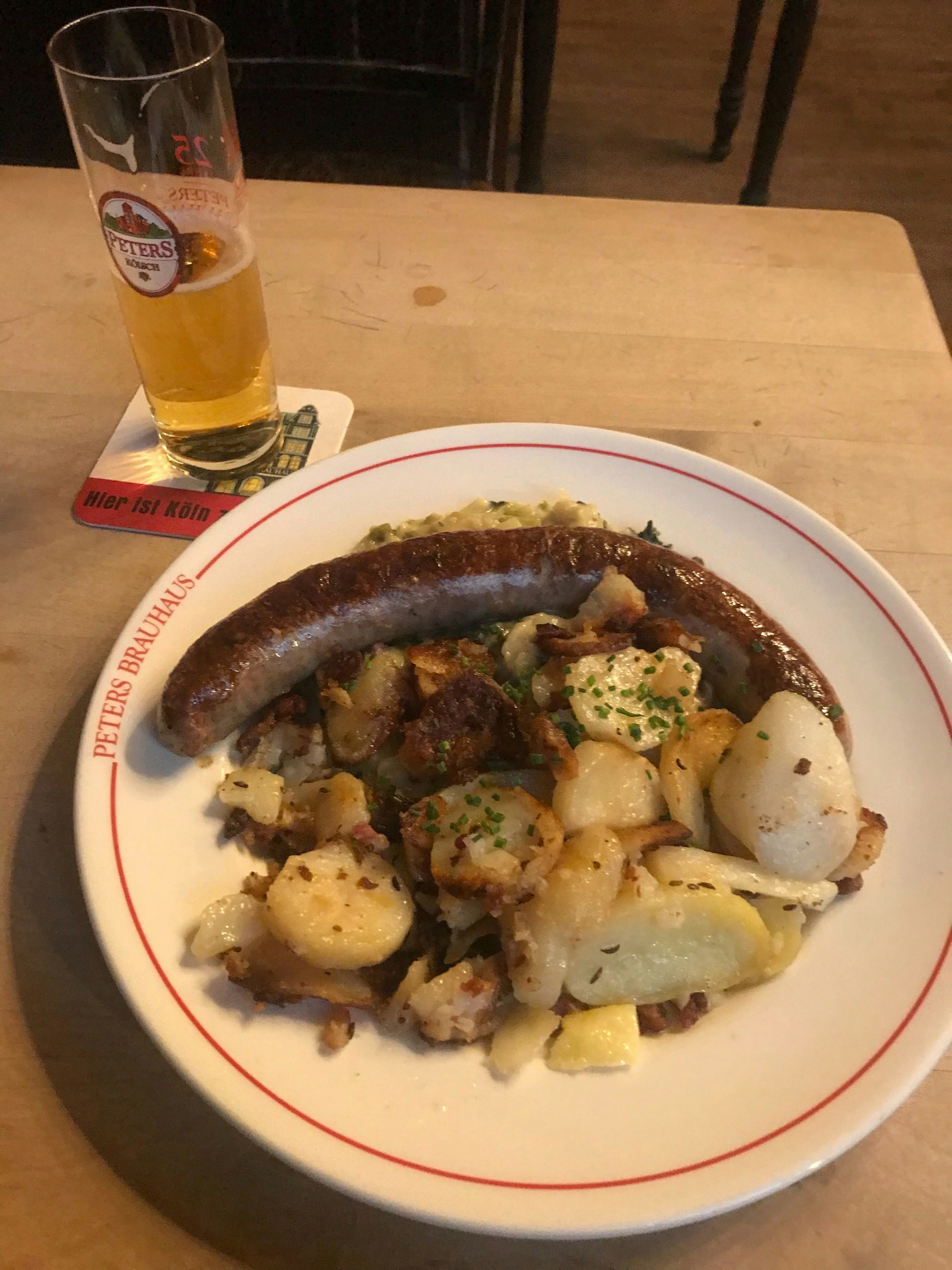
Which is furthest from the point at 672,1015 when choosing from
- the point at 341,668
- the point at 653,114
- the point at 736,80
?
the point at 653,114

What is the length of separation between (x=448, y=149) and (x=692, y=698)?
3862mm

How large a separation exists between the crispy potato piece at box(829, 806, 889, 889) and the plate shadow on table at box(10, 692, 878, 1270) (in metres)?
0.36

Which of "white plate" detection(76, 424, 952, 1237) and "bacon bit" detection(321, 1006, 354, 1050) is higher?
"white plate" detection(76, 424, 952, 1237)

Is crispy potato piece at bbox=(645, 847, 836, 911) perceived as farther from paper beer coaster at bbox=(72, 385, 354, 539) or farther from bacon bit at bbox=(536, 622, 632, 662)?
paper beer coaster at bbox=(72, 385, 354, 539)

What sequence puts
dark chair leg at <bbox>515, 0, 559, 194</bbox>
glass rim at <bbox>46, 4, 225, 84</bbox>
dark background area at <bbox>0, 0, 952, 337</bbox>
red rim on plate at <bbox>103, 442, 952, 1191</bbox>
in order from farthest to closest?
1. dark background area at <bbox>0, 0, 952, 337</bbox>
2. dark chair leg at <bbox>515, 0, 559, 194</bbox>
3. glass rim at <bbox>46, 4, 225, 84</bbox>
4. red rim on plate at <bbox>103, 442, 952, 1191</bbox>

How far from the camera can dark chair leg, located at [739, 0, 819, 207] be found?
378 cm

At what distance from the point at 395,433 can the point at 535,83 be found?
112 inches

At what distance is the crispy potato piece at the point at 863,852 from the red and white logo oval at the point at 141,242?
4.61 feet

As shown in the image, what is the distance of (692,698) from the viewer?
1387 mm

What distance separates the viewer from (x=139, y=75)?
1.72 metres

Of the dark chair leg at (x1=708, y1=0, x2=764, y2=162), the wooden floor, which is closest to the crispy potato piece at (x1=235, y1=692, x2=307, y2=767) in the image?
the wooden floor

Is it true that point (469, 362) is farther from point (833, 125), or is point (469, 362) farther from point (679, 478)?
point (833, 125)

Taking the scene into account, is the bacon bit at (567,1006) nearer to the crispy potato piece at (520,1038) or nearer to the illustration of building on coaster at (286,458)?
the crispy potato piece at (520,1038)

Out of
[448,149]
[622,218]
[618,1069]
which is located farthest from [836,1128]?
[448,149]
